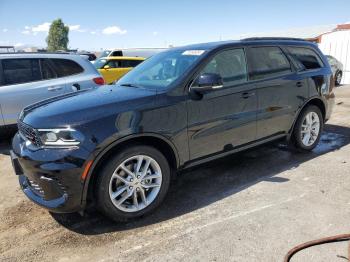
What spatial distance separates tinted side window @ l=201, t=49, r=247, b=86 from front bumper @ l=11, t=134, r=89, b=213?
1.80 metres

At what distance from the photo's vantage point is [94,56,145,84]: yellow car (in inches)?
519

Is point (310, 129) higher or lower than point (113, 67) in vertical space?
lower

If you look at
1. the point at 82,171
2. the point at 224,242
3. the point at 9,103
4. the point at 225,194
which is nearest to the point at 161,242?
the point at 224,242

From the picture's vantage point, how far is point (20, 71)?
621 cm

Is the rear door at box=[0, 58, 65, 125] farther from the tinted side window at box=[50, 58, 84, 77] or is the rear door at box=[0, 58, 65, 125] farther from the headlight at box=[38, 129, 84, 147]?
the headlight at box=[38, 129, 84, 147]

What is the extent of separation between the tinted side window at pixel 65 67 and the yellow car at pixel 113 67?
21.0 ft

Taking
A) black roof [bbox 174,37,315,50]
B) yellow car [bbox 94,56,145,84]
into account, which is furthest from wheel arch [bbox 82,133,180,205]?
yellow car [bbox 94,56,145,84]

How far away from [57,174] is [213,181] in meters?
2.06

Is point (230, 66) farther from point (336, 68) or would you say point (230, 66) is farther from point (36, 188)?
point (336, 68)

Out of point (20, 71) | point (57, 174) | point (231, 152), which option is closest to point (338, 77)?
point (231, 152)

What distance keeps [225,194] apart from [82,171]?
1.72 meters

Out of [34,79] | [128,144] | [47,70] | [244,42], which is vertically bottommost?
[128,144]

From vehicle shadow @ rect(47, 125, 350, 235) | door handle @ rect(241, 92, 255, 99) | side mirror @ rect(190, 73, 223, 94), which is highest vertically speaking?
side mirror @ rect(190, 73, 223, 94)

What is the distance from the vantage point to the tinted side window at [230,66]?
4043 mm
